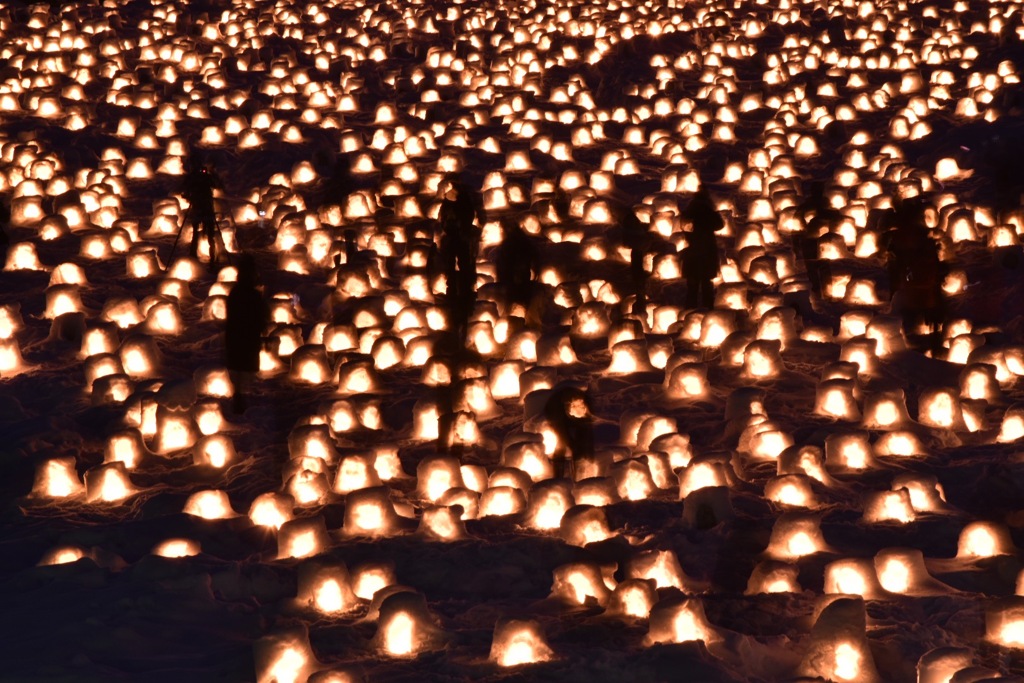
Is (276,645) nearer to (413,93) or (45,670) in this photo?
(45,670)

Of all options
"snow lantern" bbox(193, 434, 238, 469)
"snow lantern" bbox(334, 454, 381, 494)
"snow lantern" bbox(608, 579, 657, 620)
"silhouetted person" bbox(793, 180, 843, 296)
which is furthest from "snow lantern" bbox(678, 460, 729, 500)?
"silhouetted person" bbox(793, 180, 843, 296)

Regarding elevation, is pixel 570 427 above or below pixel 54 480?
below

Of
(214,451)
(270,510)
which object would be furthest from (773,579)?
(214,451)

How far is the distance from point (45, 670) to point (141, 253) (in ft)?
35.0

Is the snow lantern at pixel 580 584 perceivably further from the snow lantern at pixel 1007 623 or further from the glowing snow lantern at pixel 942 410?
the glowing snow lantern at pixel 942 410

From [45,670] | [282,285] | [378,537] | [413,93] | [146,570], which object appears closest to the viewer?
[45,670]

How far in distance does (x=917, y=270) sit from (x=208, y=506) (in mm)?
8007

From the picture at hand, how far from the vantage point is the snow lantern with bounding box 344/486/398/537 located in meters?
12.0

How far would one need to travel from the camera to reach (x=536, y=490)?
39.9 ft

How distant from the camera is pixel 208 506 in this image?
40.8 ft

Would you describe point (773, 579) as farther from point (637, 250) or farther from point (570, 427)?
point (637, 250)

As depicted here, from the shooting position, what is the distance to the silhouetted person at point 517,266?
16.7m

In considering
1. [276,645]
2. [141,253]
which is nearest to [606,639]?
[276,645]

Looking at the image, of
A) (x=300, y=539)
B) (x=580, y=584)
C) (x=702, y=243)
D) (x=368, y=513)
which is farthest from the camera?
(x=702, y=243)
